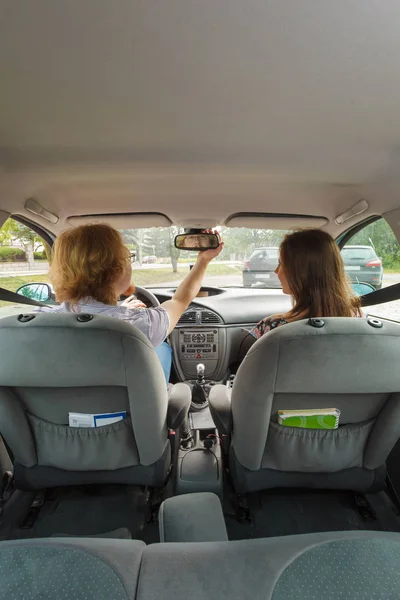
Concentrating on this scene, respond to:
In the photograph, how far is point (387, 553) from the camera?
3.09 feet

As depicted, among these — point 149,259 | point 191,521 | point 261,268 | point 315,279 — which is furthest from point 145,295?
point 191,521

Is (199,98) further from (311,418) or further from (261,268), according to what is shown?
(261,268)

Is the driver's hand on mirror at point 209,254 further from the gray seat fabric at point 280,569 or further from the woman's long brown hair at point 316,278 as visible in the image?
the gray seat fabric at point 280,569

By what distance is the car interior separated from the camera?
3.03 feet

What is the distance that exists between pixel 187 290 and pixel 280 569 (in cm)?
161

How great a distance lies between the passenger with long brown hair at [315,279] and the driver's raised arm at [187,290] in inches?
22.8

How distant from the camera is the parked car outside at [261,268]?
3.27 m

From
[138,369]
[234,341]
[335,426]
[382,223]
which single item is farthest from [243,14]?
[234,341]

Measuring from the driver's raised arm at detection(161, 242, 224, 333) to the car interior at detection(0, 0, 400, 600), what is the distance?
1.54 ft

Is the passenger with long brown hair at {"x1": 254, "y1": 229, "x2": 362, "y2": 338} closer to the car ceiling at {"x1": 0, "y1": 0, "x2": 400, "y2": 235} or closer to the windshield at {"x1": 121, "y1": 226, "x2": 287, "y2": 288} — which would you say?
the car ceiling at {"x1": 0, "y1": 0, "x2": 400, "y2": 235}

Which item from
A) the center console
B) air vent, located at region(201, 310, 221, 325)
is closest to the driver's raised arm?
the center console

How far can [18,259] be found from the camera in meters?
2.60

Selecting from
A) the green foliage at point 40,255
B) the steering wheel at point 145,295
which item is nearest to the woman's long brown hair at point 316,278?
the steering wheel at point 145,295

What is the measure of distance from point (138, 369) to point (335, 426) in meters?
1.01
